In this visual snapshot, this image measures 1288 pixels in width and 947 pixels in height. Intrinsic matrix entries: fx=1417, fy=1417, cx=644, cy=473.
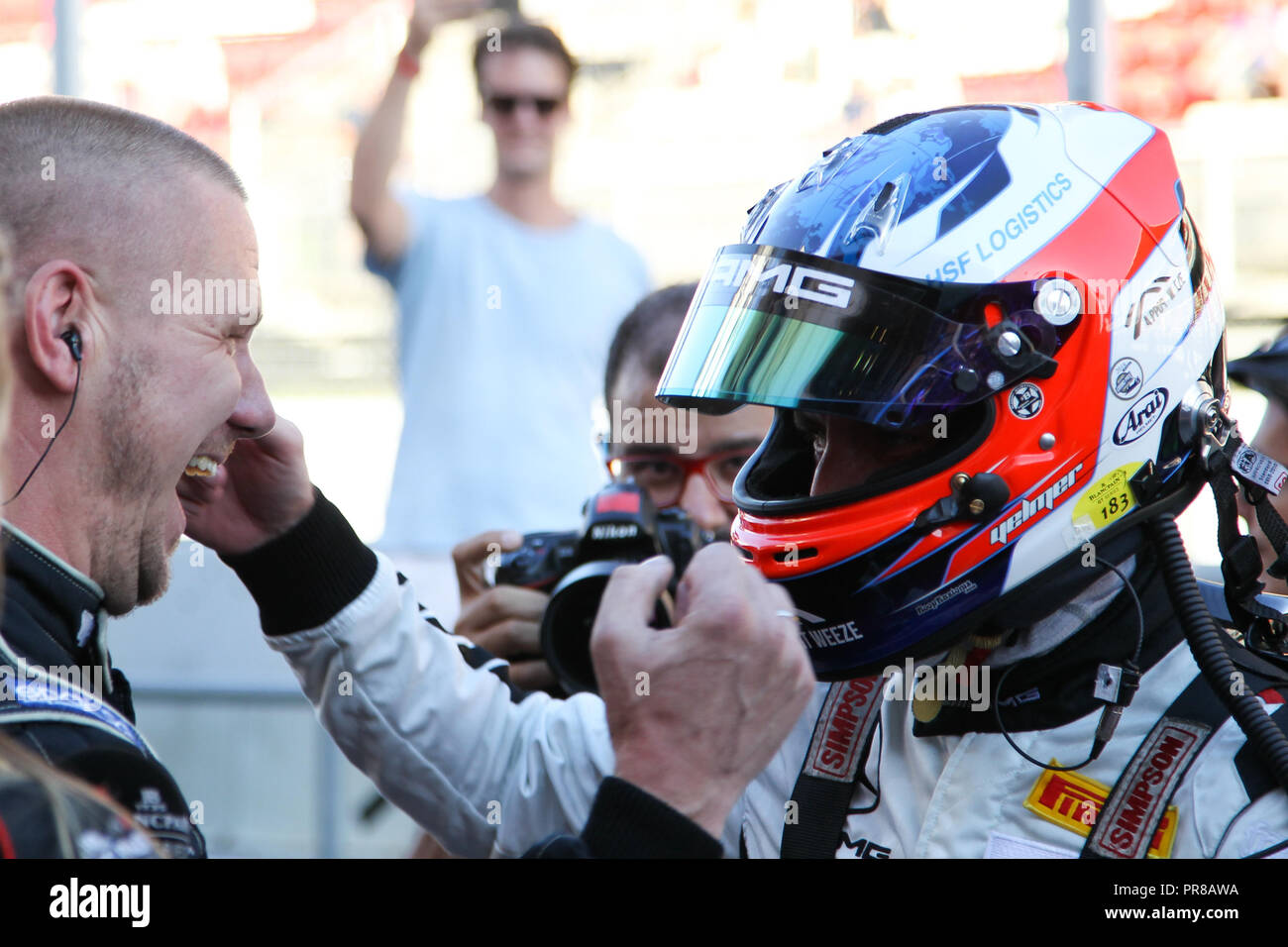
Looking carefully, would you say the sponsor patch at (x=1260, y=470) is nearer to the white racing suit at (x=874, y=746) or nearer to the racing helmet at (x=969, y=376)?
the racing helmet at (x=969, y=376)

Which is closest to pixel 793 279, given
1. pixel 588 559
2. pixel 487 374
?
pixel 588 559

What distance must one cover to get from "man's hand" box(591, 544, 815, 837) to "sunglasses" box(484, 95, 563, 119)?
252cm

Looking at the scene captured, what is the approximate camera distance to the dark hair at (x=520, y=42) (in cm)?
380

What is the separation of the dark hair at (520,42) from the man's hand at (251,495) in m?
2.17

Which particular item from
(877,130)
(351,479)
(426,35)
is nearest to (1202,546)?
(426,35)

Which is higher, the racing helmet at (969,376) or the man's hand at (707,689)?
the racing helmet at (969,376)

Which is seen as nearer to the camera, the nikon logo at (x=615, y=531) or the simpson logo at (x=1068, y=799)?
the simpson logo at (x=1068, y=799)

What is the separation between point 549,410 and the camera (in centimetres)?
370

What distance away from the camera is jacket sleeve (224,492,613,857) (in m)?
1.84

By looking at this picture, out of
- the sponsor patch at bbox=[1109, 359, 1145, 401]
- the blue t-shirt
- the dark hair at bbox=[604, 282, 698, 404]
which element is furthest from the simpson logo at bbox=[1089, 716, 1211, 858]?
the blue t-shirt

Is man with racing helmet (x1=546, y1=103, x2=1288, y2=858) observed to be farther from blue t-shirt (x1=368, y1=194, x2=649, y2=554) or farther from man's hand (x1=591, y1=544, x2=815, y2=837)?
blue t-shirt (x1=368, y1=194, x2=649, y2=554)

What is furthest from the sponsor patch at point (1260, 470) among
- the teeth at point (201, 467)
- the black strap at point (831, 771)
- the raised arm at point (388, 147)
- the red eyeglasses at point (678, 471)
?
the raised arm at point (388, 147)
